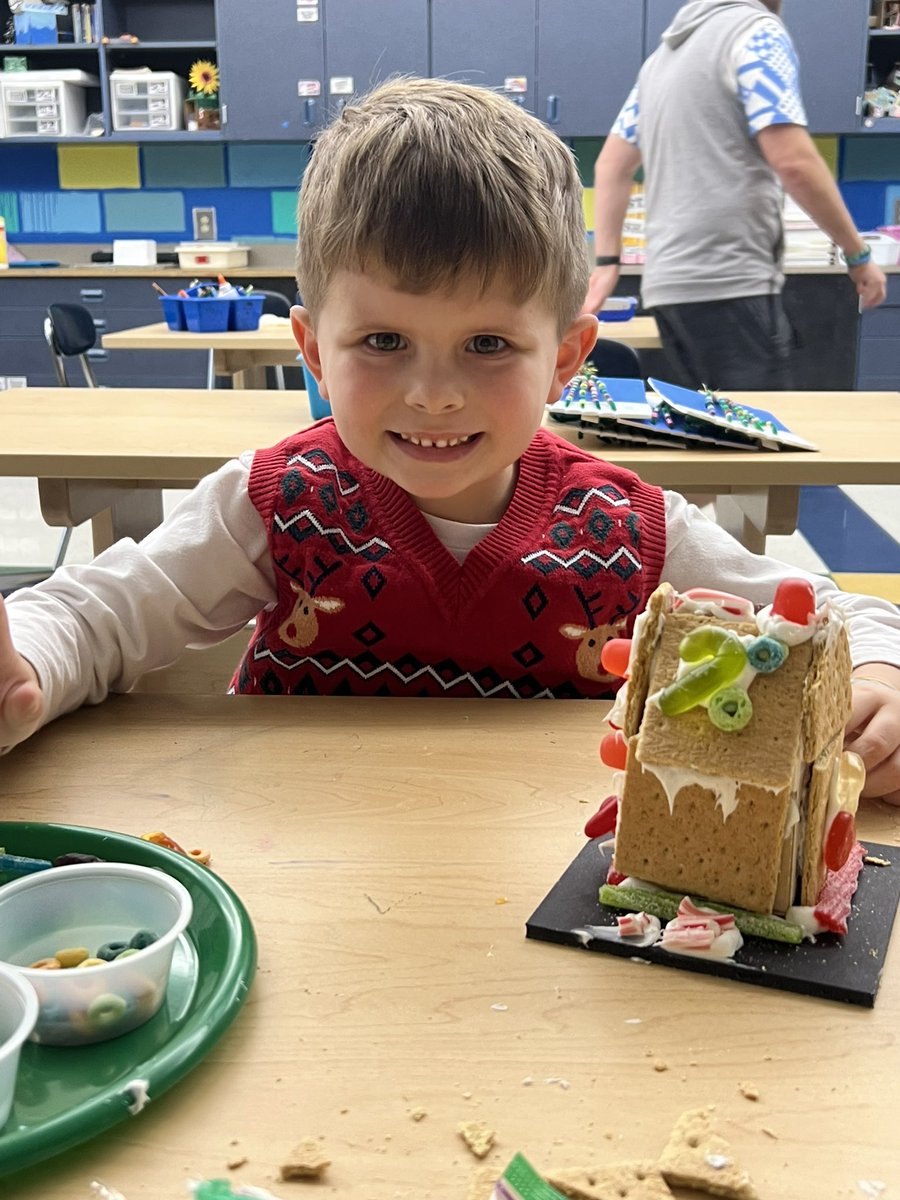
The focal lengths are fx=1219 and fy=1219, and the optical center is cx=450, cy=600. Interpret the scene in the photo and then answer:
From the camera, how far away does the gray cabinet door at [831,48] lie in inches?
234

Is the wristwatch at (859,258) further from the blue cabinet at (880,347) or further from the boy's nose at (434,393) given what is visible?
the blue cabinet at (880,347)

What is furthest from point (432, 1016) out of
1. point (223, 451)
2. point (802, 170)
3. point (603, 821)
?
point (802, 170)

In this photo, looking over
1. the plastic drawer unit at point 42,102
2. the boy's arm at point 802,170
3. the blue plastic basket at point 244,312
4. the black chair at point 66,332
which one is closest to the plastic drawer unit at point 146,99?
the plastic drawer unit at point 42,102

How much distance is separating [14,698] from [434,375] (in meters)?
0.37

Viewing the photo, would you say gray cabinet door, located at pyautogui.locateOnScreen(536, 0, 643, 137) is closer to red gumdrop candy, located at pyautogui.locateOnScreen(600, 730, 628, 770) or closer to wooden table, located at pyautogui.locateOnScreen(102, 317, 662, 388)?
wooden table, located at pyautogui.locateOnScreen(102, 317, 662, 388)

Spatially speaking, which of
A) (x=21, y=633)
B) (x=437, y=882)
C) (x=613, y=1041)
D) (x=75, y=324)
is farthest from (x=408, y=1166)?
(x=75, y=324)

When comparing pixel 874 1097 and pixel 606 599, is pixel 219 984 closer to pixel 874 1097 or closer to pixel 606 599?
pixel 874 1097

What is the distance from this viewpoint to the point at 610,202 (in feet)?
9.64

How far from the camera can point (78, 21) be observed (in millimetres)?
6270

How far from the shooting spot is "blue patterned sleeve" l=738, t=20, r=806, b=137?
236 centimetres

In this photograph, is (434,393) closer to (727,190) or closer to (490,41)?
(727,190)

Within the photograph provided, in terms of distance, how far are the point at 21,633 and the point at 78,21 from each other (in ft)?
20.8

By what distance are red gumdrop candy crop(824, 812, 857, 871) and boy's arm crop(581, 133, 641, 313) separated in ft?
7.47

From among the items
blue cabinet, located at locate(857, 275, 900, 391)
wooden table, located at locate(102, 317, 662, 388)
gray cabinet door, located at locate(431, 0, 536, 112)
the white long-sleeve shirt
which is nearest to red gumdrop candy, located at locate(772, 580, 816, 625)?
the white long-sleeve shirt
